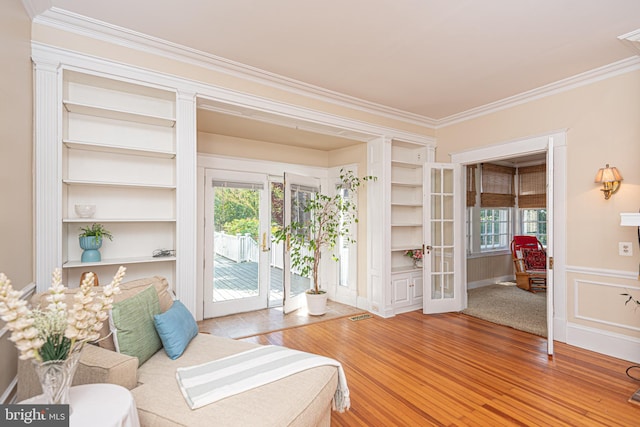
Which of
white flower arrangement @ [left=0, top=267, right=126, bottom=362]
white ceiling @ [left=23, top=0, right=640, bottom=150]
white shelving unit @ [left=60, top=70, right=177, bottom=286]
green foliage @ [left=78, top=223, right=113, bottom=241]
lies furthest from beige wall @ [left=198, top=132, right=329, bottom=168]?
white flower arrangement @ [left=0, top=267, right=126, bottom=362]

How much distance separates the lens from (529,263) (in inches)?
233

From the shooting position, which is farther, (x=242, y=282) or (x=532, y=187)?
(x=532, y=187)

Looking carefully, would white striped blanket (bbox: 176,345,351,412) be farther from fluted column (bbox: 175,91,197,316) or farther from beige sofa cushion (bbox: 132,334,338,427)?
fluted column (bbox: 175,91,197,316)

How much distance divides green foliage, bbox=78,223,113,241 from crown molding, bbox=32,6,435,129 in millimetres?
1514

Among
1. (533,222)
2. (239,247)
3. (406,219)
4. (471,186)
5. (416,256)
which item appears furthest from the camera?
(533,222)

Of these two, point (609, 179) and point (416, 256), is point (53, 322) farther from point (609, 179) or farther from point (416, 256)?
point (416, 256)

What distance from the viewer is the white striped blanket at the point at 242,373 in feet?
5.13

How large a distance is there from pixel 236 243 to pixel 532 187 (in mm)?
6075

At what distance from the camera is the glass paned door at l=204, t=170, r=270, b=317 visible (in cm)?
429

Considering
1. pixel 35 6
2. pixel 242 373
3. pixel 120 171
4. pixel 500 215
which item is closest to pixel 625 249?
pixel 242 373

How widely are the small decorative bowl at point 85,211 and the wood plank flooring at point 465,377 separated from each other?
6.67ft

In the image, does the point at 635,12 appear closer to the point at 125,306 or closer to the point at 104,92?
the point at 125,306

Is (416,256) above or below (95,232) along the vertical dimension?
below

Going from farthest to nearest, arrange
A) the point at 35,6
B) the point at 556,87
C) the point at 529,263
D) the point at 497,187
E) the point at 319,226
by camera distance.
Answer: the point at 497,187, the point at 529,263, the point at 319,226, the point at 556,87, the point at 35,6
